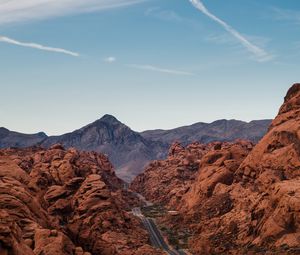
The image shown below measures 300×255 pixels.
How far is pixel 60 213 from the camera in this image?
11231 cm

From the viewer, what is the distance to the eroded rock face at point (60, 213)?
168ft

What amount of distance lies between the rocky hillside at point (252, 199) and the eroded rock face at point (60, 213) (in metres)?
16.0

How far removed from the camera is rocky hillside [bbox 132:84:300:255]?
283ft

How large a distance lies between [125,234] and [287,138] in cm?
4485

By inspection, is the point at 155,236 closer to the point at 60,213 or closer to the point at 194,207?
the point at 194,207

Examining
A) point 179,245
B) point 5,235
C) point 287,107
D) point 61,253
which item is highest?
point 287,107

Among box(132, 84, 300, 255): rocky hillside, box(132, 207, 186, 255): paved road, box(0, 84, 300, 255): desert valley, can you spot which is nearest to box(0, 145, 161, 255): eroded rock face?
box(0, 84, 300, 255): desert valley

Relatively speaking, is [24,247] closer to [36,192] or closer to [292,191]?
[36,192]

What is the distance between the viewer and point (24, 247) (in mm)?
41688

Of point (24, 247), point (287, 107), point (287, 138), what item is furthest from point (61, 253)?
point (287, 107)

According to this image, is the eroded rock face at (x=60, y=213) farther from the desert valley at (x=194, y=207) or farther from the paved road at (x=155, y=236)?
the paved road at (x=155, y=236)

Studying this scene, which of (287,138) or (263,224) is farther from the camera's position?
(287,138)

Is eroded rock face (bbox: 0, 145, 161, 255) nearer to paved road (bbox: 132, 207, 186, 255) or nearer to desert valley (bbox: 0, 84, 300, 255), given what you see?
desert valley (bbox: 0, 84, 300, 255)

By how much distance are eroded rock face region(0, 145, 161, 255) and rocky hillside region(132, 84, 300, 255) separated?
630 inches
